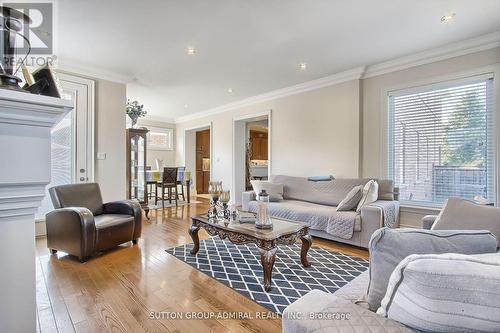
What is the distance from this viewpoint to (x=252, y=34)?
9.46ft

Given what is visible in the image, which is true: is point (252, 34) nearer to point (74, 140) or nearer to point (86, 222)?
point (86, 222)

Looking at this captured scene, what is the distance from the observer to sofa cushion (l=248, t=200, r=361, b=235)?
10.1ft

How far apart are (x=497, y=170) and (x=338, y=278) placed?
246 centimetres

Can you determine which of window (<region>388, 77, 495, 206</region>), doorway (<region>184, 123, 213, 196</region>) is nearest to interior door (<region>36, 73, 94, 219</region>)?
doorway (<region>184, 123, 213, 196</region>)

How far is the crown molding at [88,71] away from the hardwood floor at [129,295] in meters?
2.54

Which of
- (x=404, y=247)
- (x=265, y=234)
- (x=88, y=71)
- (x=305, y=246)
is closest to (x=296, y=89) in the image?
(x=305, y=246)

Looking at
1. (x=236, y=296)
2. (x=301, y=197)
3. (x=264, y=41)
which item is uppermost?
(x=264, y=41)

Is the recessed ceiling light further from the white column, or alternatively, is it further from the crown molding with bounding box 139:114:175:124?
the crown molding with bounding box 139:114:175:124

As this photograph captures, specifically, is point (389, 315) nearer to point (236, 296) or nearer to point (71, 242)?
point (236, 296)

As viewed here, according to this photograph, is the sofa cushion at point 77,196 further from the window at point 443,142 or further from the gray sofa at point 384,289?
the window at point 443,142

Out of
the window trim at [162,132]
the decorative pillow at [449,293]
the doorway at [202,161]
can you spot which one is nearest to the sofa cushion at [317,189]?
the decorative pillow at [449,293]

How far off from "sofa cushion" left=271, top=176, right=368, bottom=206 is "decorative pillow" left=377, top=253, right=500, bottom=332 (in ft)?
10.5

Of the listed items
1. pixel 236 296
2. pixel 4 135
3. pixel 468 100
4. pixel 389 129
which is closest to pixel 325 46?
pixel 389 129

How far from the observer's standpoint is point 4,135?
0.62 m
